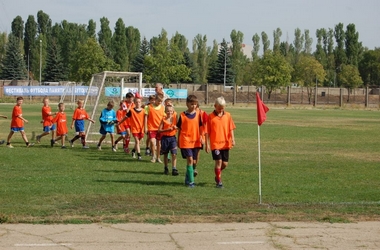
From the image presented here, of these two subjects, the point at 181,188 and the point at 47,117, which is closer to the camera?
the point at 181,188

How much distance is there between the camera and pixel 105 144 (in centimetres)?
2303

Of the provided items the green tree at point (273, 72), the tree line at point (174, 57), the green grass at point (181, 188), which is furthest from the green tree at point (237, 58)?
the green grass at point (181, 188)

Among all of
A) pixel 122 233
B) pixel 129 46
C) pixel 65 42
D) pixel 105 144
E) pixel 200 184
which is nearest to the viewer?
pixel 122 233

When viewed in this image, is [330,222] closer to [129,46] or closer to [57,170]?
[57,170]

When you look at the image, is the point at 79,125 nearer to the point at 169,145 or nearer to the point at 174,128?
the point at 169,145

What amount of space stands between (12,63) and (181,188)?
8624 centimetres

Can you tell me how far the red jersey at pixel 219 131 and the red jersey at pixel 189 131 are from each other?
1.53 feet

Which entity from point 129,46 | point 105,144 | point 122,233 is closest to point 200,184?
point 122,233

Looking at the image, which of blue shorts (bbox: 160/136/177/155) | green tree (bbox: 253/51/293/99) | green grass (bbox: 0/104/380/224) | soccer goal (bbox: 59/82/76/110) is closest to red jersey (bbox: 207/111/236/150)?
→ green grass (bbox: 0/104/380/224)

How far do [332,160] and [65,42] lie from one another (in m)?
93.8

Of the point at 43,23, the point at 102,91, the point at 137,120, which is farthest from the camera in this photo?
the point at 43,23

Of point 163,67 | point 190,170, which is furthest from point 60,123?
point 163,67

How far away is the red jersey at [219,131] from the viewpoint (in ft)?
40.2

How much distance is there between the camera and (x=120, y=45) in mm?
105688
